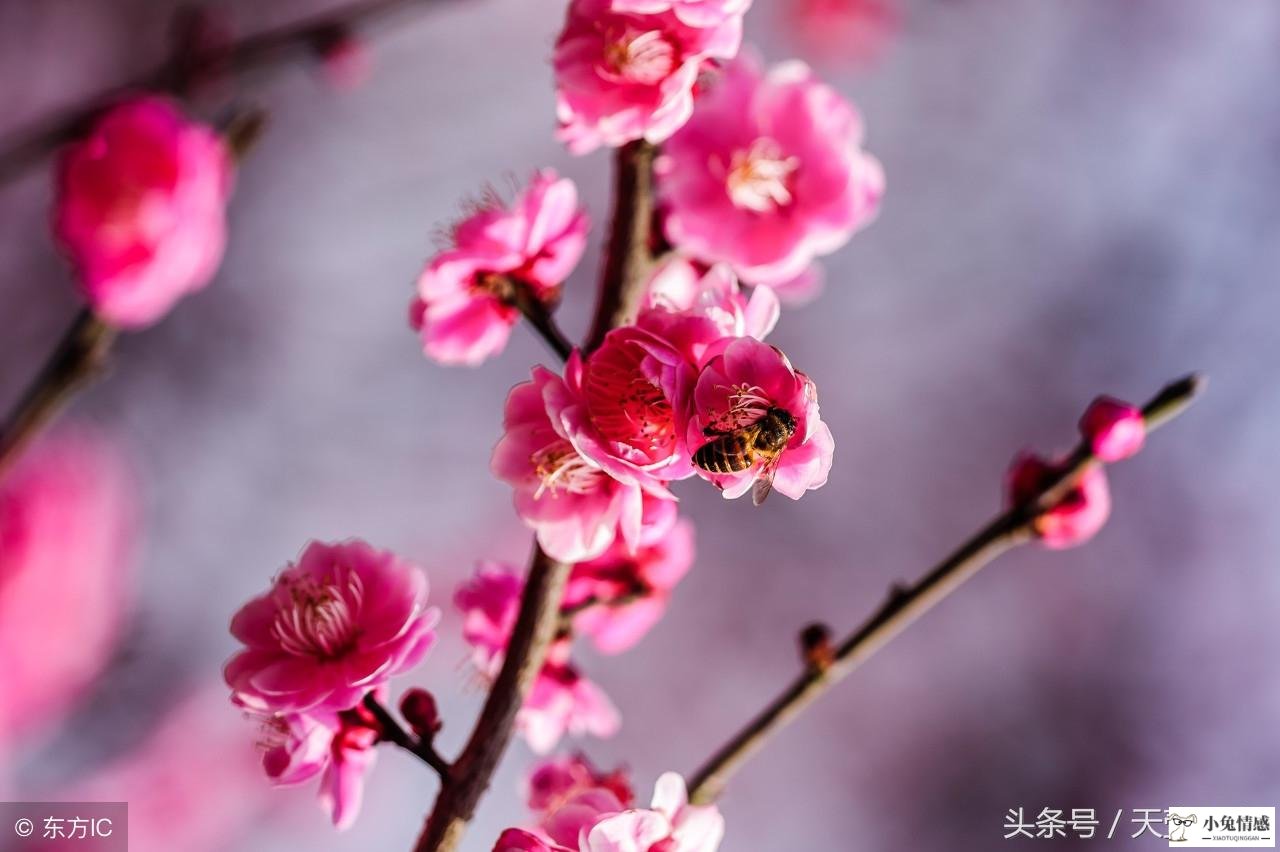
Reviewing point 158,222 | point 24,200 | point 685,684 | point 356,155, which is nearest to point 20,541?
point 24,200

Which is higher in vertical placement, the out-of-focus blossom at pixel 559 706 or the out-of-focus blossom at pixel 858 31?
the out-of-focus blossom at pixel 858 31

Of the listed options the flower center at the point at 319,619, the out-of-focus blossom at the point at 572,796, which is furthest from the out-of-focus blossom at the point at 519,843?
the flower center at the point at 319,619

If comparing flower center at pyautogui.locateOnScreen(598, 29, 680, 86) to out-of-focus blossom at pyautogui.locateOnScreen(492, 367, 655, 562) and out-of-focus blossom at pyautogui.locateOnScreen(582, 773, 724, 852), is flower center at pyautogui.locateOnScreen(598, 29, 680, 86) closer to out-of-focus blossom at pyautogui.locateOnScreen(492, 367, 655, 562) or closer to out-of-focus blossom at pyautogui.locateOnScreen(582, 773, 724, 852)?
out-of-focus blossom at pyautogui.locateOnScreen(492, 367, 655, 562)

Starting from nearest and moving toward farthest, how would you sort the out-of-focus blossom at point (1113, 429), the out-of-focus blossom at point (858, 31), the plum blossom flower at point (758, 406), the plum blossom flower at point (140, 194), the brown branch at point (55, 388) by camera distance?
the plum blossom flower at point (758, 406) → the out-of-focus blossom at point (1113, 429) → the brown branch at point (55, 388) → the plum blossom flower at point (140, 194) → the out-of-focus blossom at point (858, 31)

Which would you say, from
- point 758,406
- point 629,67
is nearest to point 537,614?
point 758,406

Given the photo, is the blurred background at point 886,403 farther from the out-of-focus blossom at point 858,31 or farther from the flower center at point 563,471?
the flower center at point 563,471

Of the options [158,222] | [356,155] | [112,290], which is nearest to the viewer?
[112,290]

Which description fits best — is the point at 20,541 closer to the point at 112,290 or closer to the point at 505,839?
the point at 112,290

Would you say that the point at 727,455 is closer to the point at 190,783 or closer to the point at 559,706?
the point at 559,706
